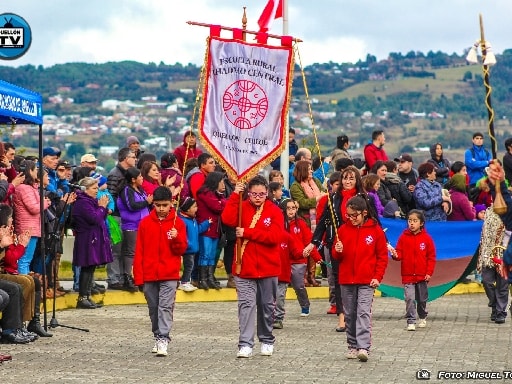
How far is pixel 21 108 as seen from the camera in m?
17.8

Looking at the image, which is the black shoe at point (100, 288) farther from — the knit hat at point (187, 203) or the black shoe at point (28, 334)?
the black shoe at point (28, 334)

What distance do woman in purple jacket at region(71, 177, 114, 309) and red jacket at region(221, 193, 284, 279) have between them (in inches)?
178

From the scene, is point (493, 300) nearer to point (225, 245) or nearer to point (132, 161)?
point (225, 245)

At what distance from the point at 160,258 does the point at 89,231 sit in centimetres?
451

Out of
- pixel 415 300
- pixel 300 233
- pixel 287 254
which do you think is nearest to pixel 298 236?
pixel 300 233

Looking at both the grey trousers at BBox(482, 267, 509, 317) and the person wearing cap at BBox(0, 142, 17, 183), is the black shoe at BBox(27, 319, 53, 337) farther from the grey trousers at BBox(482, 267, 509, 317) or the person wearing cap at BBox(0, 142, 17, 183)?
the grey trousers at BBox(482, 267, 509, 317)

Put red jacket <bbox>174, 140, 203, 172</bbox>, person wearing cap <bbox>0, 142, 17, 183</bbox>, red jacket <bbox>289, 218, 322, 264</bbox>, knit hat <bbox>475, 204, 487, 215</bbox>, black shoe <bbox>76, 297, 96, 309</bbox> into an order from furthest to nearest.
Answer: knit hat <bbox>475, 204, 487, 215</bbox> < red jacket <bbox>174, 140, 203, 172</bbox> < black shoe <bbox>76, 297, 96, 309</bbox> < red jacket <bbox>289, 218, 322, 264</bbox> < person wearing cap <bbox>0, 142, 17, 183</bbox>

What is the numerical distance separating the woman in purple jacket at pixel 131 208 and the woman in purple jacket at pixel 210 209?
84 centimetres

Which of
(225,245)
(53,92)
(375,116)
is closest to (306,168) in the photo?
(225,245)

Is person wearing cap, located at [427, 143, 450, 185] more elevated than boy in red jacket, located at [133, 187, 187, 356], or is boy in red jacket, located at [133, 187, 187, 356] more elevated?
person wearing cap, located at [427, 143, 450, 185]

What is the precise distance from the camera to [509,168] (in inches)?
987

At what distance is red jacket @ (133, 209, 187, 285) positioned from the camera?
55.6 ft

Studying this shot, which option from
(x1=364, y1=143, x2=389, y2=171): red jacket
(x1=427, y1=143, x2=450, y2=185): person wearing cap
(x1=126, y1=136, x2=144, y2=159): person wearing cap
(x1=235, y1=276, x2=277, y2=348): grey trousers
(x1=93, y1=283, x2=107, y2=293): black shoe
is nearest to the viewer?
(x1=235, y1=276, x2=277, y2=348): grey trousers

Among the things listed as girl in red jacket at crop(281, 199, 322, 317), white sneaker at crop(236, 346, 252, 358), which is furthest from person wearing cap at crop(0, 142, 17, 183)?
white sneaker at crop(236, 346, 252, 358)
